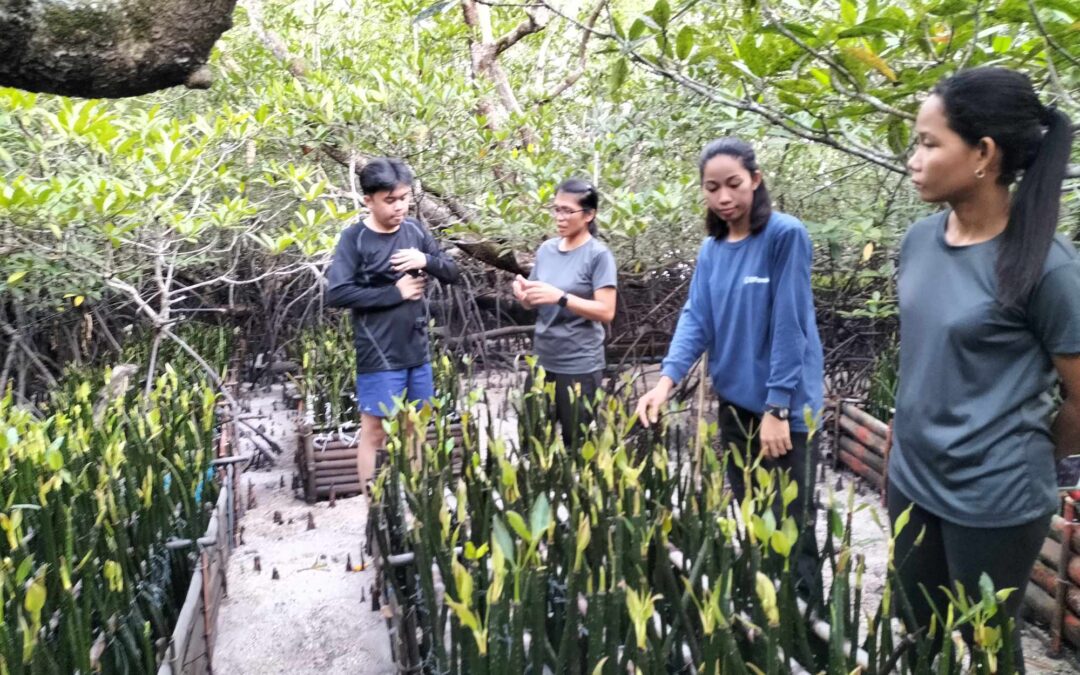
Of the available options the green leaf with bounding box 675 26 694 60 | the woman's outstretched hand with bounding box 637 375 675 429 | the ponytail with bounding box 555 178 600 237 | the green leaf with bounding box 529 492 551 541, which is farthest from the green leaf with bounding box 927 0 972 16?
the ponytail with bounding box 555 178 600 237

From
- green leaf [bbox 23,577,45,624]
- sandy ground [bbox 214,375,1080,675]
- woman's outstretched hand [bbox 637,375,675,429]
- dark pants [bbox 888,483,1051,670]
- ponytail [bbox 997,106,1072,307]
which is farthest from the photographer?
→ sandy ground [bbox 214,375,1080,675]

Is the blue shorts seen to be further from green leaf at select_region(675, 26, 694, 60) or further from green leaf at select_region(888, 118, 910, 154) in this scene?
green leaf at select_region(888, 118, 910, 154)

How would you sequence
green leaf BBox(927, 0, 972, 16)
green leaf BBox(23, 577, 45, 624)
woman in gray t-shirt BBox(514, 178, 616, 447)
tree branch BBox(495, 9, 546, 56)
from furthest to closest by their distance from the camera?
tree branch BBox(495, 9, 546, 56) < woman in gray t-shirt BBox(514, 178, 616, 447) < green leaf BBox(927, 0, 972, 16) < green leaf BBox(23, 577, 45, 624)

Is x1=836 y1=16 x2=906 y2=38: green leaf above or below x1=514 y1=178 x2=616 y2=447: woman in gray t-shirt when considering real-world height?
above

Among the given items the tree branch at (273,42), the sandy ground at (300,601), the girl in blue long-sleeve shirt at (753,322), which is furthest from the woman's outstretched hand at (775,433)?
the tree branch at (273,42)

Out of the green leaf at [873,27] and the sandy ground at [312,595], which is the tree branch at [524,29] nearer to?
the sandy ground at [312,595]

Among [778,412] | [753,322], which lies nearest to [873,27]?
[753,322]

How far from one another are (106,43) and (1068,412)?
1.70m

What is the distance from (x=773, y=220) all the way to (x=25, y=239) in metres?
2.90

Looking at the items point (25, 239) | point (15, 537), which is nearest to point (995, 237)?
point (15, 537)

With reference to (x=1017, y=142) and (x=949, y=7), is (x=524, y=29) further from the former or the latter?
(x=1017, y=142)

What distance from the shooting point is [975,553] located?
1.48 metres

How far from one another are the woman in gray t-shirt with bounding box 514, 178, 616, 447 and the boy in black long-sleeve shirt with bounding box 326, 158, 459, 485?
0.45m

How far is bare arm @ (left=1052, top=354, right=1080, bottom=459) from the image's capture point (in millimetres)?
1372
